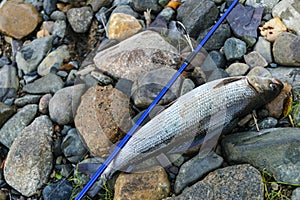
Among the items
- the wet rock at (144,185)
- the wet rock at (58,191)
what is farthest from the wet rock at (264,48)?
the wet rock at (58,191)

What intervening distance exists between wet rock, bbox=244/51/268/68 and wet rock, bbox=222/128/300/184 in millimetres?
720

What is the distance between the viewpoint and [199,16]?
167 inches

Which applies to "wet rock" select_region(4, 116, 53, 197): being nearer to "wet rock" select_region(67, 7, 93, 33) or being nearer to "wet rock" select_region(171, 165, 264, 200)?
"wet rock" select_region(171, 165, 264, 200)

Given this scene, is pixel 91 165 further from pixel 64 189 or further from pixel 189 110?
pixel 189 110

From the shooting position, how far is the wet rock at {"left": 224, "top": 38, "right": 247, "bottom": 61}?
12.9ft

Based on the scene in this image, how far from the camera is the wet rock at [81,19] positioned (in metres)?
4.69

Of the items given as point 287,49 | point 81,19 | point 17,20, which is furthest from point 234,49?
point 17,20

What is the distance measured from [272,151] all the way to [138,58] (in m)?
1.51

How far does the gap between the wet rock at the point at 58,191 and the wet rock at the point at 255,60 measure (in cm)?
199

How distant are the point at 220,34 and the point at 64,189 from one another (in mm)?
2090

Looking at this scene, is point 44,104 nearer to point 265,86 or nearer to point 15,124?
point 15,124

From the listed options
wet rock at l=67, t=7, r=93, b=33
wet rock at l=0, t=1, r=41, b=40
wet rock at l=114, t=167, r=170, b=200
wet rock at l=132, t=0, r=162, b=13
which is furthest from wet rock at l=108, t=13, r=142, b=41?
wet rock at l=114, t=167, r=170, b=200

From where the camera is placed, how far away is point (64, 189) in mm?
3658

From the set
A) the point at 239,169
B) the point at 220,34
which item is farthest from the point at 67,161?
the point at 220,34
